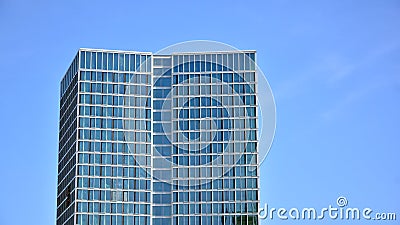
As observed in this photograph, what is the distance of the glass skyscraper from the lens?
18475cm

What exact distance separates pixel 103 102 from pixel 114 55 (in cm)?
941

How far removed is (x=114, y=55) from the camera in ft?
629

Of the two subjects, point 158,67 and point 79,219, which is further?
point 158,67

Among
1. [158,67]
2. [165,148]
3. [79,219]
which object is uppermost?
[158,67]

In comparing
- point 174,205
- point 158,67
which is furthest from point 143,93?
point 174,205

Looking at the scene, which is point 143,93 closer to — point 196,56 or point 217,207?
point 196,56

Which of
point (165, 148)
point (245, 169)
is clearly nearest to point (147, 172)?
point (165, 148)

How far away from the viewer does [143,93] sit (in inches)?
7579

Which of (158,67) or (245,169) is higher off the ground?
(158,67)

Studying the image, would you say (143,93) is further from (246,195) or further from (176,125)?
(246,195)

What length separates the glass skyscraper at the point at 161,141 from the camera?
184750mm

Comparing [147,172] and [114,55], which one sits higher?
[114,55]

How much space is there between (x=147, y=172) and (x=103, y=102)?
15.3 meters

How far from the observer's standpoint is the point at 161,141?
19162cm
